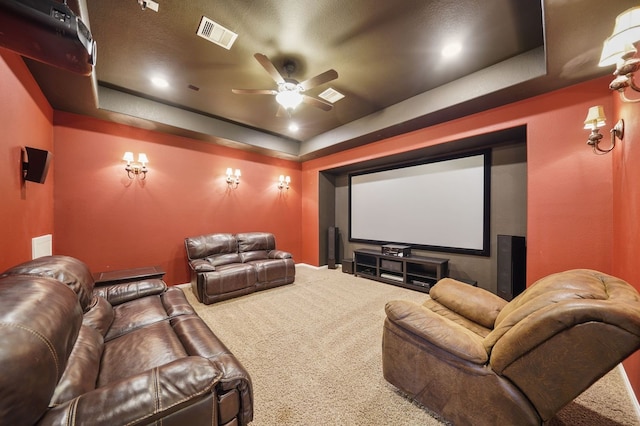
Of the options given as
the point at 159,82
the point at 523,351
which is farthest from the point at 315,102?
the point at 523,351

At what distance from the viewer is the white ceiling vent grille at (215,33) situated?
2091 mm

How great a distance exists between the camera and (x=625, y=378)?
1827mm

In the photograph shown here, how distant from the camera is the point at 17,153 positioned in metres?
1.99

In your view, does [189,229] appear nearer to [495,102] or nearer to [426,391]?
[426,391]

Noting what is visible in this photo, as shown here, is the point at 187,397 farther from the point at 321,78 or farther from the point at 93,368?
the point at 321,78

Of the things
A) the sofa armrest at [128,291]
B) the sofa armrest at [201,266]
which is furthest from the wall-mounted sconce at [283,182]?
the sofa armrest at [128,291]

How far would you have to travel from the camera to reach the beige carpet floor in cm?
151

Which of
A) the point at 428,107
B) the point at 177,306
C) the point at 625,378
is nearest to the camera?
the point at 625,378

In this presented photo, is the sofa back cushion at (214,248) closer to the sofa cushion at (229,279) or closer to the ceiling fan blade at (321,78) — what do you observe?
the sofa cushion at (229,279)

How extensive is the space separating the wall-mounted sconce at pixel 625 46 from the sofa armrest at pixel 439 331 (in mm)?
1724

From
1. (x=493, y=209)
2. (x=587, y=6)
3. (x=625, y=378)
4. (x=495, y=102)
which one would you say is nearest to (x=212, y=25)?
(x=587, y=6)

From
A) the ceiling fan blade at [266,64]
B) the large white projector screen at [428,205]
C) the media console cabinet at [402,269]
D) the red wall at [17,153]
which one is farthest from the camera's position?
the media console cabinet at [402,269]

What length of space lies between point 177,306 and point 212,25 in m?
2.57

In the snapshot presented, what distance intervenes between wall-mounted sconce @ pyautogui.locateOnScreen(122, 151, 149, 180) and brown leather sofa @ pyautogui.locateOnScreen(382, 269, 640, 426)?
4.11 m
